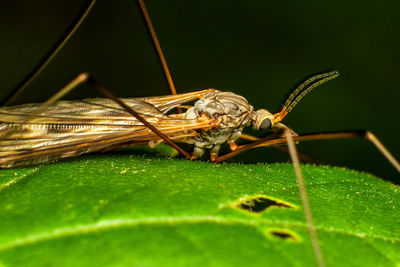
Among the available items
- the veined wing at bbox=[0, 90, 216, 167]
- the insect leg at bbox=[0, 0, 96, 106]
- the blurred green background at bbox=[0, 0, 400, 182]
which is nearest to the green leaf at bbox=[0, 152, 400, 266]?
the veined wing at bbox=[0, 90, 216, 167]

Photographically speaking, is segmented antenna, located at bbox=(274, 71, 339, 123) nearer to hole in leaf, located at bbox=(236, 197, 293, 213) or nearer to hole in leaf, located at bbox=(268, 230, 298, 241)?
hole in leaf, located at bbox=(236, 197, 293, 213)

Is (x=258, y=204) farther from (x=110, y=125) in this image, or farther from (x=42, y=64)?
(x=42, y=64)

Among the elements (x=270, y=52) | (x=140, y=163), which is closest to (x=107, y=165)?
(x=140, y=163)

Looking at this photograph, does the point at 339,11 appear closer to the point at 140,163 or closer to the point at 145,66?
the point at 145,66

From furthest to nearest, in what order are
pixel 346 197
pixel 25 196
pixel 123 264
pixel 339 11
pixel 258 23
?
pixel 258 23 < pixel 339 11 < pixel 346 197 < pixel 25 196 < pixel 123 264

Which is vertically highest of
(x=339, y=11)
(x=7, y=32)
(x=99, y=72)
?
(x=339, y=11)

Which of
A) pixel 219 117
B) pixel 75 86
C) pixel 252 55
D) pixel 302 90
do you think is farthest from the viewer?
pixel 252 55

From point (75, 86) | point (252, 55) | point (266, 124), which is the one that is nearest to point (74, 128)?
point (75, 86)

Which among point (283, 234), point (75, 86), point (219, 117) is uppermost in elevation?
point (75, 86)
